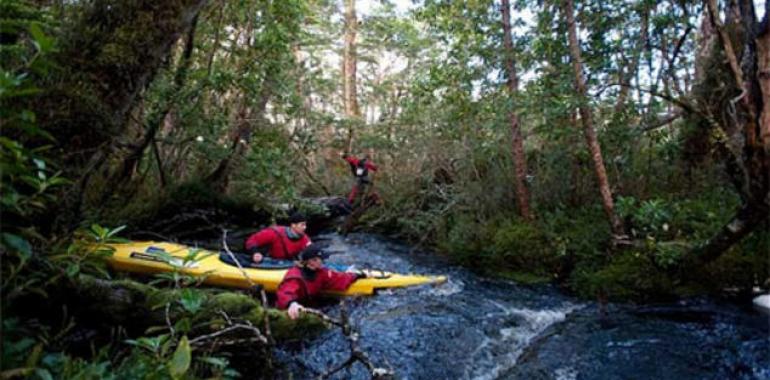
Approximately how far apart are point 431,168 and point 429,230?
159cm

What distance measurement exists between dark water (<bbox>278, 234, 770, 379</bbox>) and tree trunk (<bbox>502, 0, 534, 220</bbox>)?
67.1 inches

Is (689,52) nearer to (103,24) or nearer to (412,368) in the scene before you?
(412,368)

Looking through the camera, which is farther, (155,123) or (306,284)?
(155,123)

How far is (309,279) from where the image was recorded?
5.49 metres

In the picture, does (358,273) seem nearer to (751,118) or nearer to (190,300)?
(190,300)

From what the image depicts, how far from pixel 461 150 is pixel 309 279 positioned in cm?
508

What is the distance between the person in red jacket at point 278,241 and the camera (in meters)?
6.47

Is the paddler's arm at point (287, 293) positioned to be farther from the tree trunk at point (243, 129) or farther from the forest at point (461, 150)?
the tree trunk at point (243, 129)

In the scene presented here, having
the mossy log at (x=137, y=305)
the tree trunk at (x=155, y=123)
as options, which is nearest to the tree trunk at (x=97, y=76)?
the mossy log at (x=137, y=305)

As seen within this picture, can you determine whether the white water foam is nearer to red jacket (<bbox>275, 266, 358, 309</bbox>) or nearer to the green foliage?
the green foliage

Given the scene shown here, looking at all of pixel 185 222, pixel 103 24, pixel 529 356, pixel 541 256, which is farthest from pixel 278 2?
pixel 529 356

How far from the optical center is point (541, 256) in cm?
733

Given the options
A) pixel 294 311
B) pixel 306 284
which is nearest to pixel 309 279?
pixel 306 284

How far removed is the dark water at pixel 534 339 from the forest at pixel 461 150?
10.8 inches
